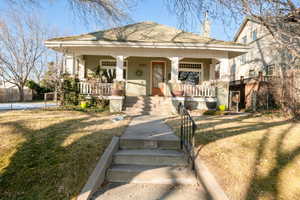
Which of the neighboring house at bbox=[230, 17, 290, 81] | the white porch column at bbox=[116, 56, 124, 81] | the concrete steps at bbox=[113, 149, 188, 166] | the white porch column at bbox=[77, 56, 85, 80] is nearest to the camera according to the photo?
the concrete steps at bbox=[113, 149, 188, 166]

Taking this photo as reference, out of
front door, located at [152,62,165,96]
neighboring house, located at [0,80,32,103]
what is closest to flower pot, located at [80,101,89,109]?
front door, located at [152,62,165,96]

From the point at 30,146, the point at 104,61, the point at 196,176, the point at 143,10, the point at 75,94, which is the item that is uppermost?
the point at 143,10

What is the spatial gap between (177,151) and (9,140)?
3623 mm

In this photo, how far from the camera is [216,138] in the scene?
3.84m

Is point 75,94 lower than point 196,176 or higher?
higher

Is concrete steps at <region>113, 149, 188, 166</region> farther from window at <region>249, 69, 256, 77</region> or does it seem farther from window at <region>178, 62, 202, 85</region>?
window at <region>249, 69, 256, 77</region>

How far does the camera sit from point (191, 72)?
1092 centimetres

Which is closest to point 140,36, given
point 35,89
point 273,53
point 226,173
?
point 226,173

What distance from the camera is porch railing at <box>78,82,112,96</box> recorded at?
8250 millimetres

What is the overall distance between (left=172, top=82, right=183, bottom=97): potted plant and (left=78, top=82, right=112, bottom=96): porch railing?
3.47 metres

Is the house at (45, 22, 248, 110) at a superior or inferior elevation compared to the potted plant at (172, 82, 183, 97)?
superior

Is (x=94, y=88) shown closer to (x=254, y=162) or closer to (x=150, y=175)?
(x=150, y=175)

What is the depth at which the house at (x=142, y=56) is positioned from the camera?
8367mm

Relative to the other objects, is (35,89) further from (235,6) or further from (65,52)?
(235,6)
